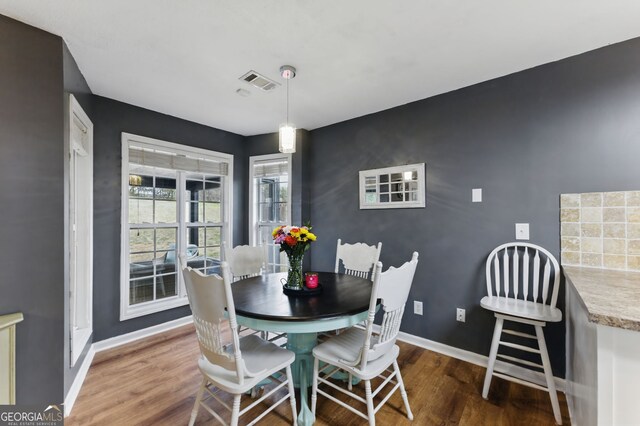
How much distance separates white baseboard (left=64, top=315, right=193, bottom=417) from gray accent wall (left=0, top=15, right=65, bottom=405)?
0.21 metres

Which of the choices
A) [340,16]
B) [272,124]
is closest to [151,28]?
[340,16]

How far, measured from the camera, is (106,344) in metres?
2.73

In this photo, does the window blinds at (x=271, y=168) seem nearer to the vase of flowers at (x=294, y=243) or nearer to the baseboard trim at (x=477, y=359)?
the vase of flowers at (x=294, y=243)

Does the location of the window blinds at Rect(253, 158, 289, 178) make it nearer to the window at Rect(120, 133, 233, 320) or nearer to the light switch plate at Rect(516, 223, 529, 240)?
the window at Rect(120, 133, 233, 320)

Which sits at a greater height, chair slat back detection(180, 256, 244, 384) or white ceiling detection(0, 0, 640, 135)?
white ceiling detection(0, 0, 640, 135)

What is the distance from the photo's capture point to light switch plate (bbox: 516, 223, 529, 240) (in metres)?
2.23

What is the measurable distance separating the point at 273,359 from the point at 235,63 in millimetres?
2078

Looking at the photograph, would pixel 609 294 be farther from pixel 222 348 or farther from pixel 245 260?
pixel 245 260

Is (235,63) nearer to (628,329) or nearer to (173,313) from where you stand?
(628,329)

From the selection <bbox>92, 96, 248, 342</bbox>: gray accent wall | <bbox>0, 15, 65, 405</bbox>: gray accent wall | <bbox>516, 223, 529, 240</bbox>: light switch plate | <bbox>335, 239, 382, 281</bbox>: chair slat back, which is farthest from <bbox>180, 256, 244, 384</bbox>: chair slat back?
<bbox>516, 223, 529, 240</bbox>: light switch plate

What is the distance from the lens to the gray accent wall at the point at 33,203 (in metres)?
1.64

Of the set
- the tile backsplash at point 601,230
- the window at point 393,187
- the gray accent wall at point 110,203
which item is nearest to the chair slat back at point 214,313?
the gray accent wall at point 110,203

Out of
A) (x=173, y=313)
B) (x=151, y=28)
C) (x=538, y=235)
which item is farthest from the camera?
(x=173, y=313)

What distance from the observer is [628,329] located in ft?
3.06
